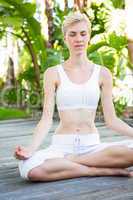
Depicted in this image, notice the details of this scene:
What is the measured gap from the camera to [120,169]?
105 inches

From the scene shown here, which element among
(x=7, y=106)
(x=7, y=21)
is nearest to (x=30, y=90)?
(x=7, y=106)

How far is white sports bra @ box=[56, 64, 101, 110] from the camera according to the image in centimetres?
261

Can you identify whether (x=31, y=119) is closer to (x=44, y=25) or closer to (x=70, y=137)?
(x=44, y=25)

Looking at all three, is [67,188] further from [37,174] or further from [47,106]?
[47,106]

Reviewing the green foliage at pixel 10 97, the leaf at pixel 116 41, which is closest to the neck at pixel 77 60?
the leaf at pixel 116 41

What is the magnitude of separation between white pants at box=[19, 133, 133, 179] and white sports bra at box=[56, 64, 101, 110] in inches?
6.1

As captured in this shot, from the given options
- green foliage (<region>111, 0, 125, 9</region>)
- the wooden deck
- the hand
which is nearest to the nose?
the hand

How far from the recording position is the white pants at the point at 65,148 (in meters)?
2.58

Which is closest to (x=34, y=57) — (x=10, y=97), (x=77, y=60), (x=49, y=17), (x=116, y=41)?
(x=49, y=17)

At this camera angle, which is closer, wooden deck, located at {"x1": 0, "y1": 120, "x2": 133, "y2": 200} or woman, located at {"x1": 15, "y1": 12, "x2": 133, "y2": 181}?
wooden deck, located at {"x1": 0, "y1": 120, "x2": 133, "y2": 200}

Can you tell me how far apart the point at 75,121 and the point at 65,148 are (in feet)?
0.50

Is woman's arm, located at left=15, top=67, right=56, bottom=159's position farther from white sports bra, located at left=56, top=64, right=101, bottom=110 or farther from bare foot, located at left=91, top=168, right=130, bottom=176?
bare foot, located at left=91, top=168, right=130, bottom=176

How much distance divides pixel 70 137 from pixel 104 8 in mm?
4788

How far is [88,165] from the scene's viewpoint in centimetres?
266
